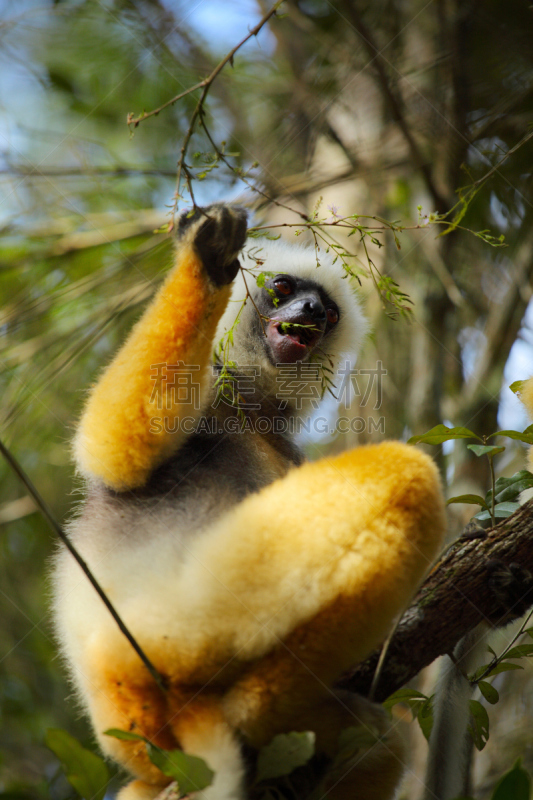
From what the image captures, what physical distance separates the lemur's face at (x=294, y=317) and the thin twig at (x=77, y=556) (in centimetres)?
157

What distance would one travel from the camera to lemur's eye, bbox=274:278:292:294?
10.9 feet

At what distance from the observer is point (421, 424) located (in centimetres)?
456

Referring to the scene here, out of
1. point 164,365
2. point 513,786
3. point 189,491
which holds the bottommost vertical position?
point 513,786

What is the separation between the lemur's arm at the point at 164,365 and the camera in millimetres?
1977

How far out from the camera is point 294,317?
123 inches

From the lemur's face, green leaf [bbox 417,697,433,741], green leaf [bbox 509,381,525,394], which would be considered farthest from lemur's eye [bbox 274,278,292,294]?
green leaf [bbox 417,697,433,741]

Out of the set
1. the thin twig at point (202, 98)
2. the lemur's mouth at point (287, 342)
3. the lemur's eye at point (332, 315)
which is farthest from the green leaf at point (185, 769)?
the lemur's eye at point (332, 315)

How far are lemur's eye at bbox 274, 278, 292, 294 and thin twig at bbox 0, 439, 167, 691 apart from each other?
2.05 metres

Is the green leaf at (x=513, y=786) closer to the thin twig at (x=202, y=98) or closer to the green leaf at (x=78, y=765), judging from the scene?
the green leaf at (x=78, y=765)

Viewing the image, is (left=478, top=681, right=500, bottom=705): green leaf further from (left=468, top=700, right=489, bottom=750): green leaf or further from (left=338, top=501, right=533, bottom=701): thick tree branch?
(left=338, top=501, right=533, bottom=701): thick tree branch

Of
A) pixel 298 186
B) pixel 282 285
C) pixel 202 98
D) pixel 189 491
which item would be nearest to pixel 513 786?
pixel 189 491

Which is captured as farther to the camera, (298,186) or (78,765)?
(298,186)

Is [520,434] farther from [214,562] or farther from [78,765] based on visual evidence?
[78,765]

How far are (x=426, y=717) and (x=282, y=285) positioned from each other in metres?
2.26
